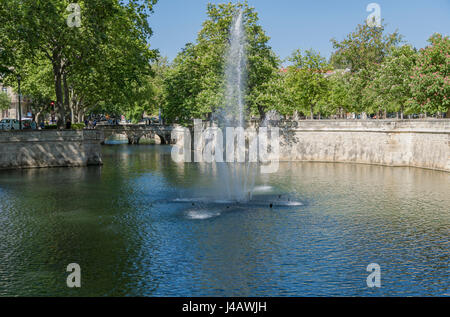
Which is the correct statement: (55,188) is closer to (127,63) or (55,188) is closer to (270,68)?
(127,63)

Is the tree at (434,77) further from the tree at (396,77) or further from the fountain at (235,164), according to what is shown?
the fountain at (235,164)

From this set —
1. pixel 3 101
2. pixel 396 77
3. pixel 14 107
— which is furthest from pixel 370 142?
pixel 14 107

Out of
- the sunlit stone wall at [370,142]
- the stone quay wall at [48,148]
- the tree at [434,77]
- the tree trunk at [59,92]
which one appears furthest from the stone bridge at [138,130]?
the tree at [434,77]

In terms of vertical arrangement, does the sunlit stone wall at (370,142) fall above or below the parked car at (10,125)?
below

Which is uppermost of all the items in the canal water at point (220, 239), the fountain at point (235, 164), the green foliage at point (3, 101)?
the green foliage at point (3, 101)

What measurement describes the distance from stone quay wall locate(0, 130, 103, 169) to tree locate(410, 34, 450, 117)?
3501 centimetres

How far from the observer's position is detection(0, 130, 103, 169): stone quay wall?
48000mm

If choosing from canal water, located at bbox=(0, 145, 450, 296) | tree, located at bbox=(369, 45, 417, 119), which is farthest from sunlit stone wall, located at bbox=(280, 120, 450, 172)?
canal water, located at bbox=(0, 145, 450, 296)

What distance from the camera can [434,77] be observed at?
173 feet

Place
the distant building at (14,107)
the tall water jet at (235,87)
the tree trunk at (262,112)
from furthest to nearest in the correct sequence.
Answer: the distant building at (14,107), the tree trunk at (262,112), the tall water jet at (235,87)

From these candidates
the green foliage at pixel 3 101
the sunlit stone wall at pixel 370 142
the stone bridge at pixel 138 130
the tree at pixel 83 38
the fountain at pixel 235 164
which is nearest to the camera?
the fountain at pixel 235 164

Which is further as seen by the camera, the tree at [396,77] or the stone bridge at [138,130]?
the stone bridge at [138,130]

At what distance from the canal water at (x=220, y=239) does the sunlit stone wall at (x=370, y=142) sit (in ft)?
30.6

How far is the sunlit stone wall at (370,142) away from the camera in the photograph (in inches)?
1946
